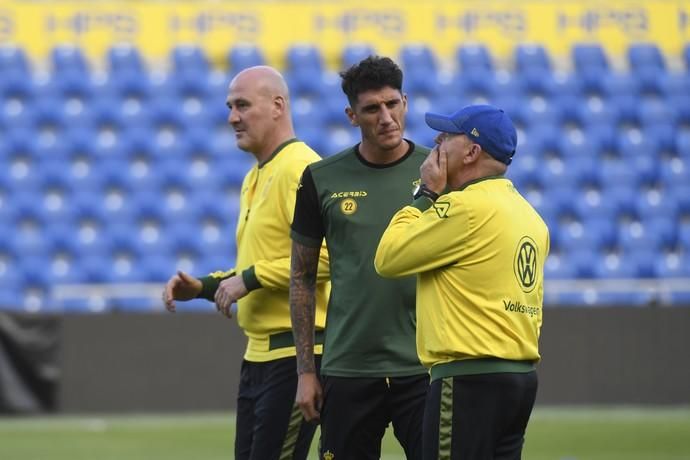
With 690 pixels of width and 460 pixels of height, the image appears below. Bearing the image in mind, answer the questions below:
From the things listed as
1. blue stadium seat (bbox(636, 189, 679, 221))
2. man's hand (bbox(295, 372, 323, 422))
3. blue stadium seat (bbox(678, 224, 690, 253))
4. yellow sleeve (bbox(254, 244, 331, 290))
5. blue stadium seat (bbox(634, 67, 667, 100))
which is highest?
yellow sleeve (bbox(254, 244, 331, 290))

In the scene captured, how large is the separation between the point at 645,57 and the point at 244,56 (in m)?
5.43

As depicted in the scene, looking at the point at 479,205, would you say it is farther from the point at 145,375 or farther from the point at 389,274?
the point at 145,375

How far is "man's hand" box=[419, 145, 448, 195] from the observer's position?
4.13 m

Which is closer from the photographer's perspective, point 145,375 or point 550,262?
point 145,375

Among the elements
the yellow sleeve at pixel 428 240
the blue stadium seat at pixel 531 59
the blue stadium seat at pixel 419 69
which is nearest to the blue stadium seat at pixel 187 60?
the blue stadium seat at pixel 419 69

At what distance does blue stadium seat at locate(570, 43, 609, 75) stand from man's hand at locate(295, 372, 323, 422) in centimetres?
1338

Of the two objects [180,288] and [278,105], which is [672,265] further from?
[180,288]

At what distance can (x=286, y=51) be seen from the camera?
17.3 meters

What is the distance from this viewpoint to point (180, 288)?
17.6 feet

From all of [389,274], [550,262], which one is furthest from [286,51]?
[389,274]

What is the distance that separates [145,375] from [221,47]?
5.92 metres

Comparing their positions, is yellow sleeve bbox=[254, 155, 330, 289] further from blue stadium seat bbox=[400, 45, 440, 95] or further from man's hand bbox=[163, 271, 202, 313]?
blue stadium seat bbox=[400, 45, 440, 95]

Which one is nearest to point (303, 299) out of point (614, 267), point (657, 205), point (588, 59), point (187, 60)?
point (614, 267)

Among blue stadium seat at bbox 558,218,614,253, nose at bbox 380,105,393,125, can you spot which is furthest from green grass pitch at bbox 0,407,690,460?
nose at bbox 380,105,393,125
